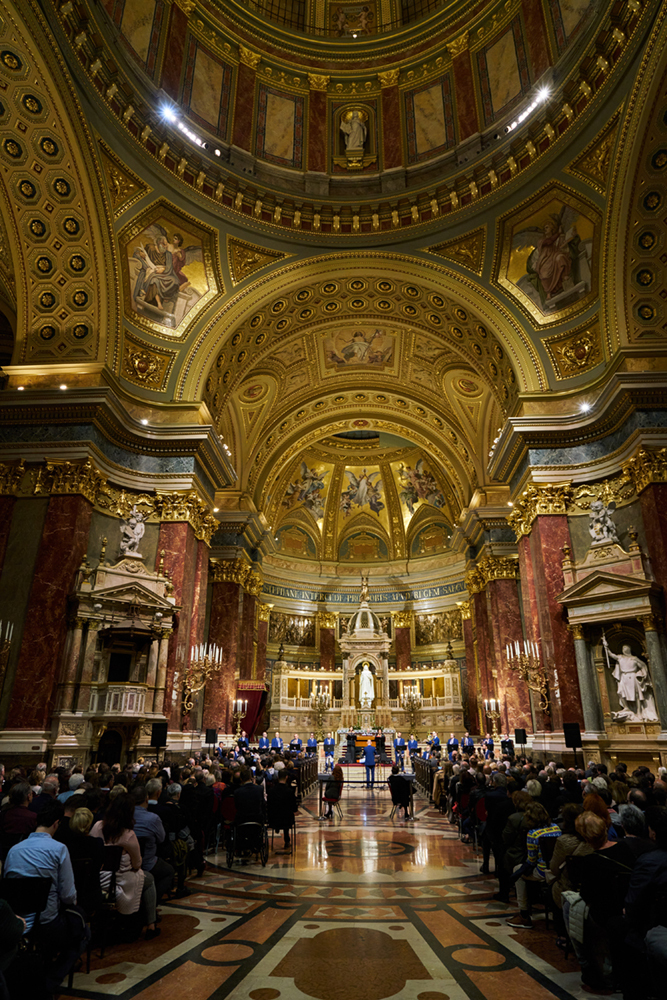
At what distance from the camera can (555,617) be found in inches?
577

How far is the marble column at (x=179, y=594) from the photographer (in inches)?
592

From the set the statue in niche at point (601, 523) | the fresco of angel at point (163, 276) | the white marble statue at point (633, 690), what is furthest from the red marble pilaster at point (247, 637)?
the white marble statue at point (633, 690)

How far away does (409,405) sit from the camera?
26422 millimetres

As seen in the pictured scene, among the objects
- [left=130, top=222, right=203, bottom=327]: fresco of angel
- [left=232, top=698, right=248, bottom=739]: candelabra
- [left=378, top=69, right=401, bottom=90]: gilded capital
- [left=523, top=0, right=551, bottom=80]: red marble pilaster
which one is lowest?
[left=232, top=698, right=248, bottom=739]: candelabra

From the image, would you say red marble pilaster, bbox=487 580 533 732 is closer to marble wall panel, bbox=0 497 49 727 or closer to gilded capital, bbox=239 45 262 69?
marble wall panel, bbox=0 497 49 727

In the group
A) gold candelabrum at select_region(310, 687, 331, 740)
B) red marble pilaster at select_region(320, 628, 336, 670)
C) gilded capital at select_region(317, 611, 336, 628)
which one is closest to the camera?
gold candelabrum at select_region(310, 687, 331, 740)

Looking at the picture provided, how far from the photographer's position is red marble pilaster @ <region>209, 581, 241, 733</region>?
20656 millimetres

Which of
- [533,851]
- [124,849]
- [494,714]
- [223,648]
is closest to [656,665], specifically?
[533,851]

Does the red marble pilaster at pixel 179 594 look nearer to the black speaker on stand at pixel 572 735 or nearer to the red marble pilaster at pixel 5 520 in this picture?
the red marble pilaster at pixel 5 520

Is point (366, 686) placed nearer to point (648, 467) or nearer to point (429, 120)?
point (648, 467)

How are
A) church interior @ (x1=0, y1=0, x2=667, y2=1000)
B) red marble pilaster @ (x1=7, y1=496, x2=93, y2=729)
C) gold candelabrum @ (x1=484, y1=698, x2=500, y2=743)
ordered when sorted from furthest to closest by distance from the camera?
gold candelabrum @ (x1=484, y1=698, x2=500, y2=743) → church interior @ (x1=0, y1=0, x2=667, y2=1000) → red marble pilaster @ (x1=7, y1=496, x2=93, y2=729)

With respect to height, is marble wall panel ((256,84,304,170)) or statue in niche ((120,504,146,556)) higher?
marble wall panel ((256,84,304,170))

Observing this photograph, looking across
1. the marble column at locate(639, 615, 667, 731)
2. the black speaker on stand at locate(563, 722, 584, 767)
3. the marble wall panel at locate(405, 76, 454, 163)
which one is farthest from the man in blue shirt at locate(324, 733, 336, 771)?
the marble wall panel at locate(405, 76, 454, 163)

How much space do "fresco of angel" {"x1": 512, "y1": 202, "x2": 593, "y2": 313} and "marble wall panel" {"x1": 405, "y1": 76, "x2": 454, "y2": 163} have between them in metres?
3.99
